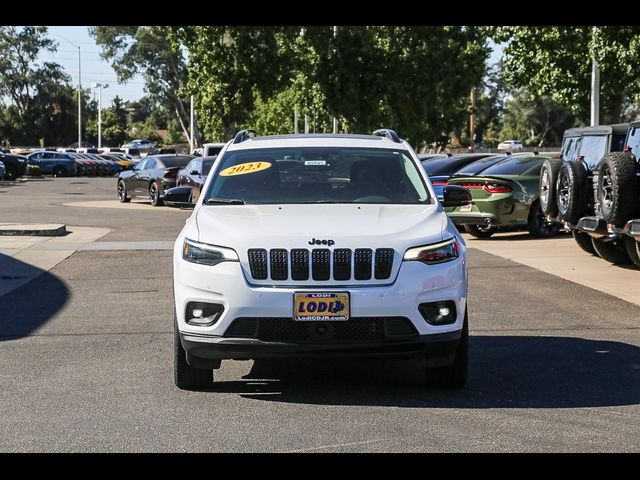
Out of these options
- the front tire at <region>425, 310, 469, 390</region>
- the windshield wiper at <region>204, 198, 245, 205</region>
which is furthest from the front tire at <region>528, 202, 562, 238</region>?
the front tire at <region>425, 310, 469, 390</region>

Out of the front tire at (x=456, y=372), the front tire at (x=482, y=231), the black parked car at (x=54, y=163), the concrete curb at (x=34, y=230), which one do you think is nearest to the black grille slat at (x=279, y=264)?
the front tire at (x=456, y=372)

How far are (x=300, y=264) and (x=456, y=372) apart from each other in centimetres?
132

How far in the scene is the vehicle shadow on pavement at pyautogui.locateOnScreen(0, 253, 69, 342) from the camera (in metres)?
11.0

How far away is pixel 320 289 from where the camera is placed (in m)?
7.21

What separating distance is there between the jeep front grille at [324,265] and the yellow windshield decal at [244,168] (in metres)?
1.50

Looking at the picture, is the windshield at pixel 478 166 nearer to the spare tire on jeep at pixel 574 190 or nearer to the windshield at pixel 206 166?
the spare tire on jeep at pixel 574 190

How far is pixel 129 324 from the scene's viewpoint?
11.0 m

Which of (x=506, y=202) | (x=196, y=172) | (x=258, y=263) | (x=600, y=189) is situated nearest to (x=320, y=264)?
(x=258, y=263)

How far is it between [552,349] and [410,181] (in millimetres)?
1970

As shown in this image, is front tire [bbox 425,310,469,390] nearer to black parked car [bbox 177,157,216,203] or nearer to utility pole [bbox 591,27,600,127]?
utility pole [bbox 591,27,600,127]

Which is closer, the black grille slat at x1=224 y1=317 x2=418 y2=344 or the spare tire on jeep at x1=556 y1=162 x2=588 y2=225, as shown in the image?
the black grille slat at x1=224 y1=317 x2=418 y2=344

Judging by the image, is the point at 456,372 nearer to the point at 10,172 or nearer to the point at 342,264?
the point at 342,264

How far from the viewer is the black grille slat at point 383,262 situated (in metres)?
7.31
